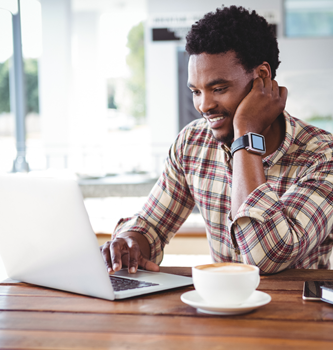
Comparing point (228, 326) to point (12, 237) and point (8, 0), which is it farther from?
point (8, 0)

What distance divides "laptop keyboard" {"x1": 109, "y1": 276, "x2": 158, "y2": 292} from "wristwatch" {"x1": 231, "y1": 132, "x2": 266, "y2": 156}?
18.4 inches

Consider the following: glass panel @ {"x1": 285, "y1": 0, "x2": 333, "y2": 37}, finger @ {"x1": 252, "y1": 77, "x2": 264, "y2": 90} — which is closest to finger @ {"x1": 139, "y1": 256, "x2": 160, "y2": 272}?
finger @ {"x1": 252, "y1": 77, "x2": 264, "y2": 90}

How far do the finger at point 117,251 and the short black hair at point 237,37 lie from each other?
1.92 ft

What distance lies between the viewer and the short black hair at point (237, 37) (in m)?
1.29

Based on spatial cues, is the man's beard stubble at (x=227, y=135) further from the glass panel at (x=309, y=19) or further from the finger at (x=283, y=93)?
the glass panel at (x=309, y=19)

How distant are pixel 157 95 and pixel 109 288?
531 centimetres

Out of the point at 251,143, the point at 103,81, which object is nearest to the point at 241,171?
the point at 251,143

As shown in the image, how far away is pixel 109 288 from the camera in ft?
2.63

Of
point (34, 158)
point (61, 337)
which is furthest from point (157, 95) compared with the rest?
point (61, 337)

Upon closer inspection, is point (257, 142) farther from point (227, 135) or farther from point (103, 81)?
point (103, 81)

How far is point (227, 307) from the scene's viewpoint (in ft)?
2.29

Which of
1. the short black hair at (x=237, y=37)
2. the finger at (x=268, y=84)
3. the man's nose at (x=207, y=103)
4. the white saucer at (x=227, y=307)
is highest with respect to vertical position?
the short black hair at (x=237, y=37)

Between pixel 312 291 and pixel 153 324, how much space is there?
0.32 metres

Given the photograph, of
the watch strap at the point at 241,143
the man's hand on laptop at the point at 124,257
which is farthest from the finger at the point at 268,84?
the man's hand on laptop at the point at 124,257
